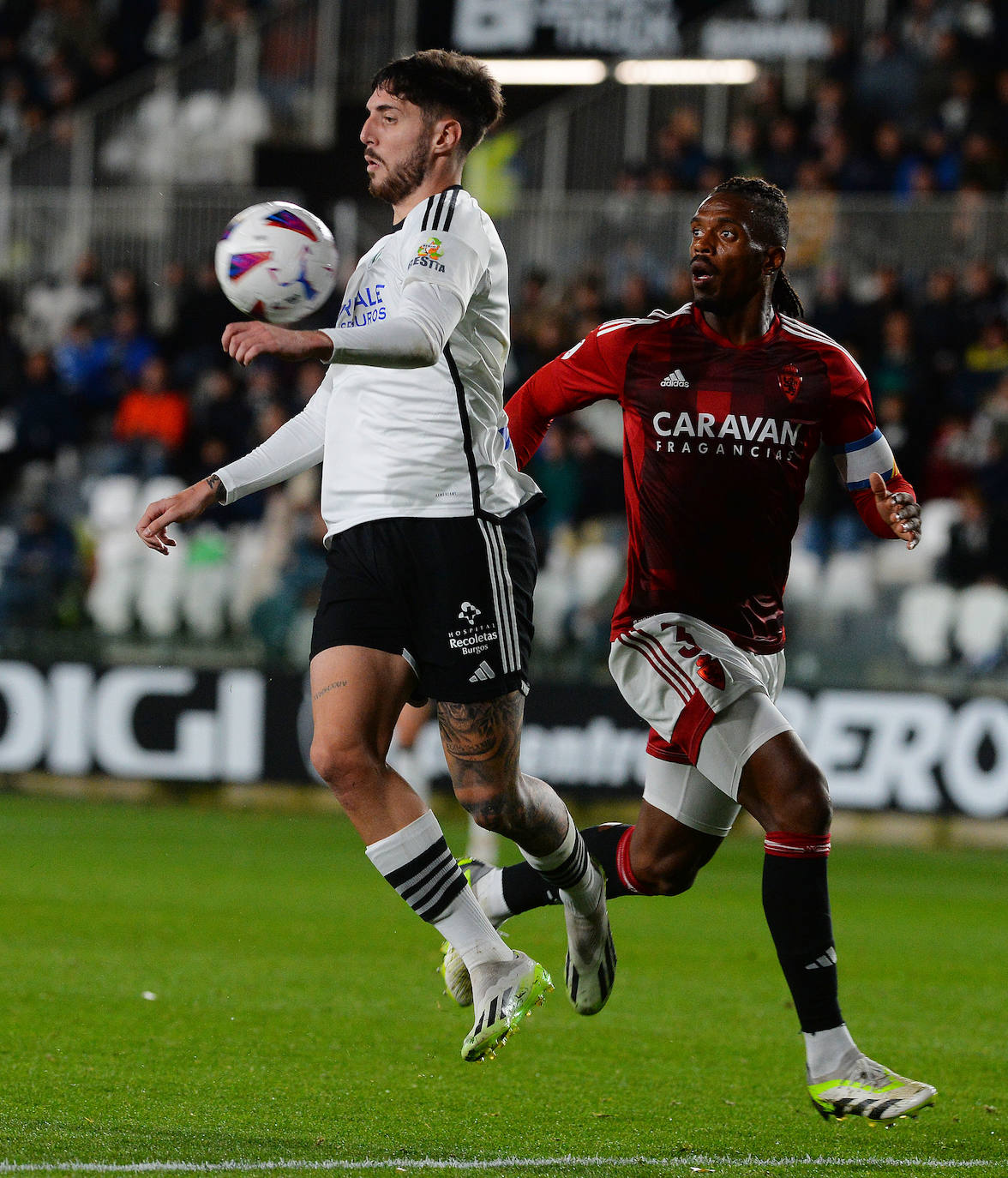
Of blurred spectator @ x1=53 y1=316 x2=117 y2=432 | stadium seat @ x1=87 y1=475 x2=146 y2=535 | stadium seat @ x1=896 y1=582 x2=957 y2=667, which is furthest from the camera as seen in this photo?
blurred spectator @ x1=53 y1=316 x2=117 y2=432

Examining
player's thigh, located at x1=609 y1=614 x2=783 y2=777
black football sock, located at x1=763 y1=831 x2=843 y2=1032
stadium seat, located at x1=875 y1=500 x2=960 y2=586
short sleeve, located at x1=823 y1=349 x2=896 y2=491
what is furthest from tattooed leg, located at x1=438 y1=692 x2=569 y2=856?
stadium seat, located at x1=875 y1=500 x2=960 y2=586

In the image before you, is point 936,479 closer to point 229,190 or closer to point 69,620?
point 69,620

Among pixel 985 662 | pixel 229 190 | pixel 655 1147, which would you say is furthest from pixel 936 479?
pixel 655 1147

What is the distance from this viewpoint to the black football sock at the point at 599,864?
5.45m

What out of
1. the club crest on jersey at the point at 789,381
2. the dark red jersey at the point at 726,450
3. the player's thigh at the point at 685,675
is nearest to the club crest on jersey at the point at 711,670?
the player's thigh at the point at 685,675

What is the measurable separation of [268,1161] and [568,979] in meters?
1.53

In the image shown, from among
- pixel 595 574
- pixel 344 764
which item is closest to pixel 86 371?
pixel 595 574

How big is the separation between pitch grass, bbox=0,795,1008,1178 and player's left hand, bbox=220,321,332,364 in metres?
1.77

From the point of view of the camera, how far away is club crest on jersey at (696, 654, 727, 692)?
4879 millimetres

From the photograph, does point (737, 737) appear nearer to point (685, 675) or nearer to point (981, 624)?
point (685, 675)

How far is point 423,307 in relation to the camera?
4.25 metres

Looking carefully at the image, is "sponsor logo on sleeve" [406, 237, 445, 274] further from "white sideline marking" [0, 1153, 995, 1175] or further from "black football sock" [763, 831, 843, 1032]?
"white sideline marking" [0, 1153, 995, 1175]

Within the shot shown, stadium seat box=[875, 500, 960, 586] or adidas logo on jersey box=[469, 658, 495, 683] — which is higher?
adidas logo on jersey box=[469, 658, 495, 683]

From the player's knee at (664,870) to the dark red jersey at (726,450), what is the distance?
2.22 feet
